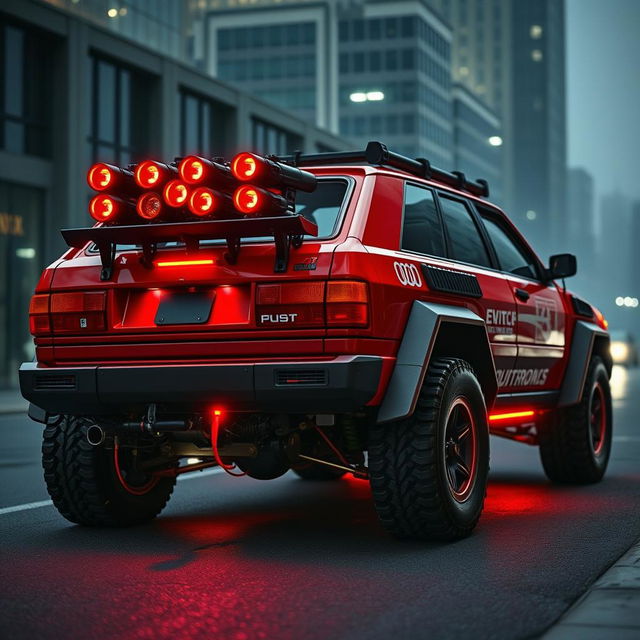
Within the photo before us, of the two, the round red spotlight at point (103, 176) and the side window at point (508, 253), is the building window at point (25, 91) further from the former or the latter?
the round red spotlight at point (103, 176)

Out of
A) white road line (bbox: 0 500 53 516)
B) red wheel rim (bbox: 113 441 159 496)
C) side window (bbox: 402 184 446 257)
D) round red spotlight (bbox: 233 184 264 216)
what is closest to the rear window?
side window (bbox: 402 184 446 257)

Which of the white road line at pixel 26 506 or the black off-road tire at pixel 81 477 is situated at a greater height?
the black off-road tire at pixel 81 477

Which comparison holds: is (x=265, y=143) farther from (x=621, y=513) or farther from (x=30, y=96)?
(x=621, y=513)

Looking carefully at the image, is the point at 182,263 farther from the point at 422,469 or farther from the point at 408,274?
the point at 422,469

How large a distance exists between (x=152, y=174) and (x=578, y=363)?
4072 millimetres

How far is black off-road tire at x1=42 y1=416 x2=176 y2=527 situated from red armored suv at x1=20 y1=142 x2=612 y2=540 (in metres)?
0.01

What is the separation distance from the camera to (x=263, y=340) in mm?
5836

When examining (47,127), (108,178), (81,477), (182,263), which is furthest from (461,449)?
(47,127)

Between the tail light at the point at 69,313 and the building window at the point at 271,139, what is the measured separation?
35.9m

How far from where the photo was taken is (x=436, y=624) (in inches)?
172

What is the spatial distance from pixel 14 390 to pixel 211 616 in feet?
82.3

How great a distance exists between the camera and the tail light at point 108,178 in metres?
6.05

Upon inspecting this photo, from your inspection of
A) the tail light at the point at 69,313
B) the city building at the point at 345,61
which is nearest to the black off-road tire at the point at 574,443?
the tail light at the point at 69,313

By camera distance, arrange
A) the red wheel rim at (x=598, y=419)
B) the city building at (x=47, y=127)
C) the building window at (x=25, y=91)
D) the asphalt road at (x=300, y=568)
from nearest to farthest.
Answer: the asphalt road at (x=300, y=568) → the red wheel rim at (x=598, y=419) → the building window at (x=25, y=91) → the city building at (x=47, y=127)
